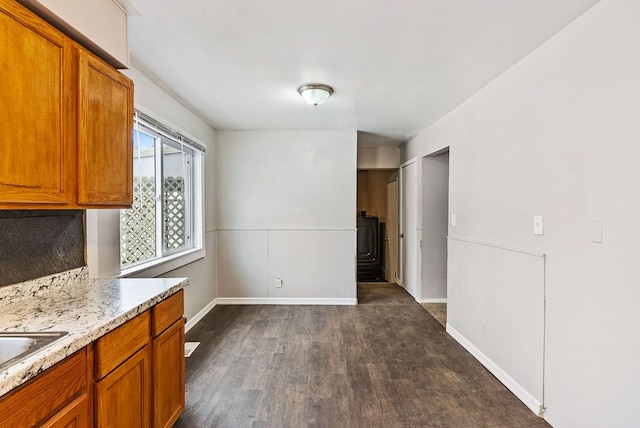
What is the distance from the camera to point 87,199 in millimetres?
1615

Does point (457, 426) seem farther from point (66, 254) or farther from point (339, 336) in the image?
point (66, 254)

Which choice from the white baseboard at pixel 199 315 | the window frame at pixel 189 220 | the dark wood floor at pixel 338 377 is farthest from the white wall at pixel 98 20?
the white baseboard at pixel 199 315

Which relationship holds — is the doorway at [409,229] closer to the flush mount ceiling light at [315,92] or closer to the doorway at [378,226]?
the doorway at [378,226]

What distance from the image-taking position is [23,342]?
118 cm

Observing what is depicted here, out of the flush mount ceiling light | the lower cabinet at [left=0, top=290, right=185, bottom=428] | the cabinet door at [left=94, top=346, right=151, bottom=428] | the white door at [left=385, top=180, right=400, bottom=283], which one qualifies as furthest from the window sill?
the white door at [left=385, top=180, right=400, bottom=283]

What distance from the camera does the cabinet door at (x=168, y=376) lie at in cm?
174

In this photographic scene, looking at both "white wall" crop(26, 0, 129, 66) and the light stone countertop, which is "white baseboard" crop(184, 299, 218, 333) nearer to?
the light stone countertop

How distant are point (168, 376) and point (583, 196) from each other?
2446 mm

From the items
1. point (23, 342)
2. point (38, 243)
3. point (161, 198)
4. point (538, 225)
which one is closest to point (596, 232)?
point (538, 225)

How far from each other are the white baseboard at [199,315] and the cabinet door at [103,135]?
2.16 meters

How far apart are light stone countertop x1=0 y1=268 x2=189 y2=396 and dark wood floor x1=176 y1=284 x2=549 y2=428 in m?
0.94

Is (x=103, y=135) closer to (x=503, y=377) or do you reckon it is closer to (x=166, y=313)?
(x=166, y=313)

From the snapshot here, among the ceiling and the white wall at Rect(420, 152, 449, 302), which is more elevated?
the ceiling

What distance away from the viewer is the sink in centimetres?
112
